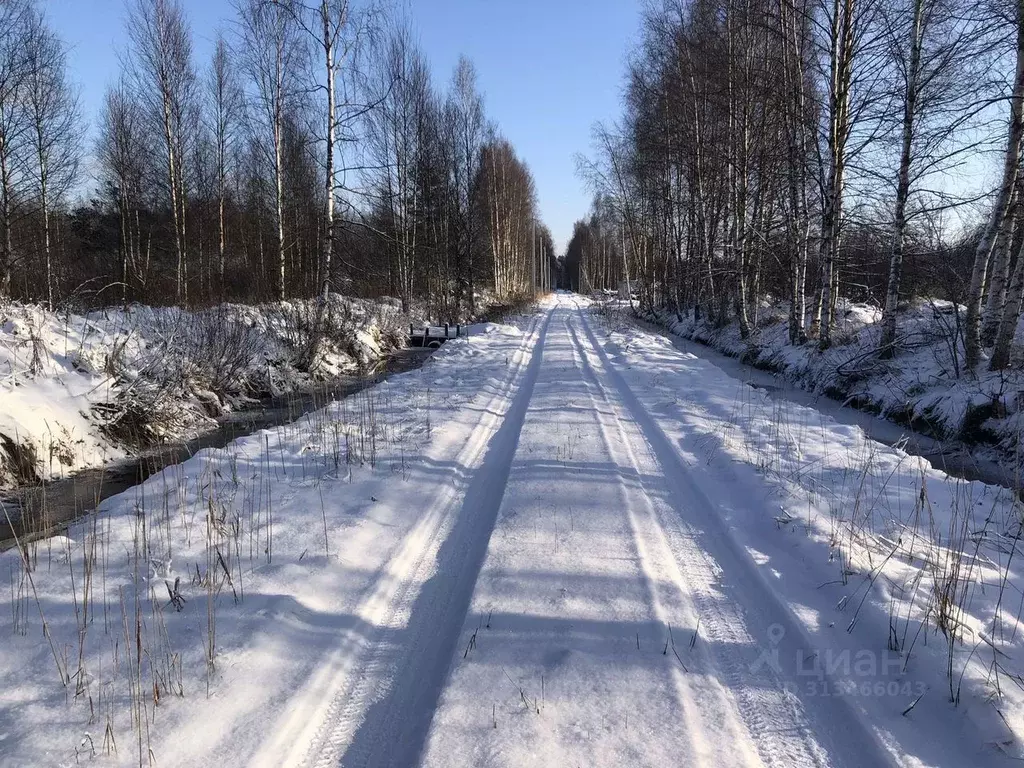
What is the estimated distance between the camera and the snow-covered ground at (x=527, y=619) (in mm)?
2301

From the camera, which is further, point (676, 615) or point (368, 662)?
point (676, 615)

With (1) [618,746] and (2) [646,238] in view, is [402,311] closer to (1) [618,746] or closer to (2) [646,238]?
(2) [646,238]

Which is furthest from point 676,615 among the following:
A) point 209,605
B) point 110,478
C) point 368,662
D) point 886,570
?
point 110,478

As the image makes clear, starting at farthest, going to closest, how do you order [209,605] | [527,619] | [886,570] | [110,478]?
[110,478]
[886,570]
[527,619]
[209,605]

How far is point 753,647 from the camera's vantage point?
2.92 meters

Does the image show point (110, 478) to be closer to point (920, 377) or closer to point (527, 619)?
point (527, 619)

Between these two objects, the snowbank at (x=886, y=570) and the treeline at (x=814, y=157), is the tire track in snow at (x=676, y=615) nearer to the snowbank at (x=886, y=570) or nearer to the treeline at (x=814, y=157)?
the snowbank at (x=886, y=570)

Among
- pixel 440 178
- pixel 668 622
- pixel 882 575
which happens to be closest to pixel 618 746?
pixel 668 622

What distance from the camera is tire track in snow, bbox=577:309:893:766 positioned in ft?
7.53

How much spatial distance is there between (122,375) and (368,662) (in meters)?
7.59

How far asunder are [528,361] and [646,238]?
826 inches

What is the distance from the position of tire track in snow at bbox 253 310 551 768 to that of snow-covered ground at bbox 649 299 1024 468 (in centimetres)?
542

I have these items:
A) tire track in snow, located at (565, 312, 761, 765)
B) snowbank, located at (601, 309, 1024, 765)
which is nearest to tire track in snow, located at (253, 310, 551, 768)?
tire track in snow, located at (565, 312, 761, 765)

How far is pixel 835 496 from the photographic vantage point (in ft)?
16.0
